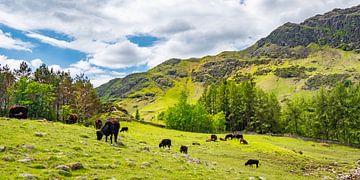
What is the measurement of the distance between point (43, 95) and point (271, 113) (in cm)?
7409

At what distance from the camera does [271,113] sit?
113938 millimetres

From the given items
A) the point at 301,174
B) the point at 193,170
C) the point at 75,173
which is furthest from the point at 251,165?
the point at 75,173

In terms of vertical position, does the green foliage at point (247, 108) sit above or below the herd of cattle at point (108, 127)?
above

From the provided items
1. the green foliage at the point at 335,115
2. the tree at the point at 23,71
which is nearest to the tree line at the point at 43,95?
the tree at the point at 23,71

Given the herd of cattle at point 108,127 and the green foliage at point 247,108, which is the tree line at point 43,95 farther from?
the green foliage at point 247,108

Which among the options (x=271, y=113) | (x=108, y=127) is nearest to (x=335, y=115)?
(x=271, y=113)

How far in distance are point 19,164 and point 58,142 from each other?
763 cm

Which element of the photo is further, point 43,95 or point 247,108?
point 247,108

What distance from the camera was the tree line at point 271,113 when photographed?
89.8 meters

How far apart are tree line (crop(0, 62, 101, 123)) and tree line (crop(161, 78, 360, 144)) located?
30791 millimetres

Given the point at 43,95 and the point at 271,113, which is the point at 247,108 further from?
the point at 43,95

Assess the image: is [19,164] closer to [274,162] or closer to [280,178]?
[280,178]

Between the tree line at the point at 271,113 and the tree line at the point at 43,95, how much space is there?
3079 centimetres

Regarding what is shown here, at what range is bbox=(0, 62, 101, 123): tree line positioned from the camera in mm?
86875
